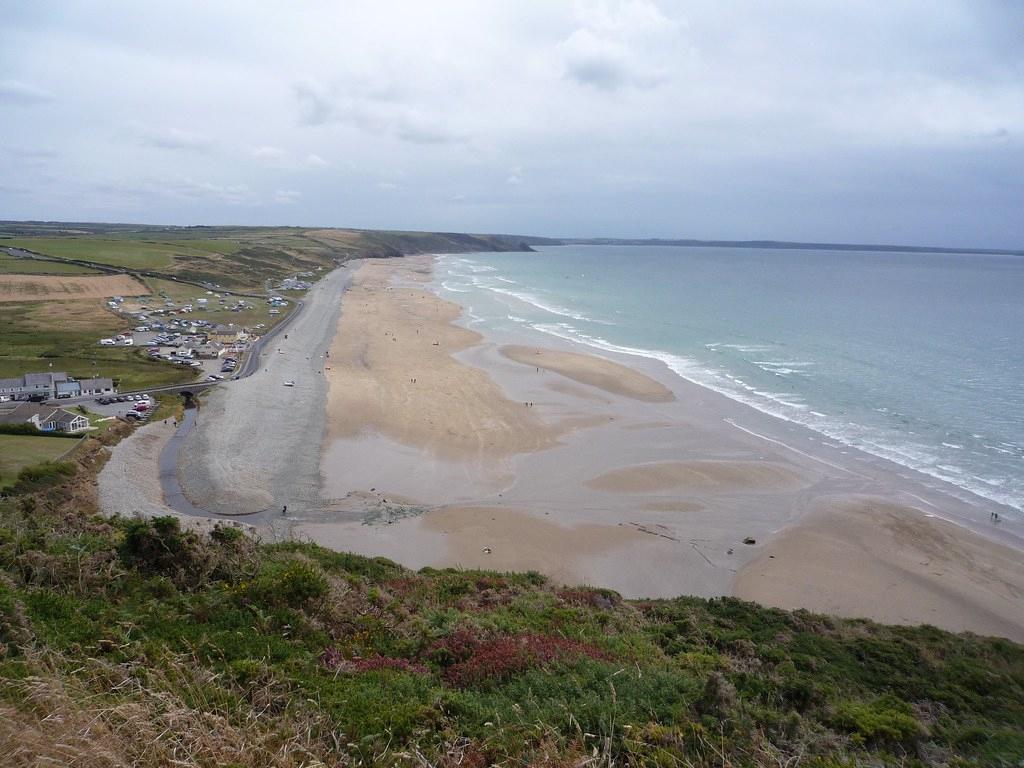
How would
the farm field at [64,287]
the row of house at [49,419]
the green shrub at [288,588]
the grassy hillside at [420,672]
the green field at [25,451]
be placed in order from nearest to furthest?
the grassy hillside at [420,672] → the green shrub at [288,588] → the green field at [25,451] → the row of house at [49,419] → the farm field at [64,287]

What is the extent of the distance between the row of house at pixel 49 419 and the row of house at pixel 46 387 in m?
2.73

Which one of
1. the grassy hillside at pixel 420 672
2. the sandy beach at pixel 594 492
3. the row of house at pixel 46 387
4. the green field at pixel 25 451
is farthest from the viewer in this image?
the row of house at pixel 46 387

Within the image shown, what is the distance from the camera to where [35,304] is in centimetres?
5300

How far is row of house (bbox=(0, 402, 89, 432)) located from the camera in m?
23.4

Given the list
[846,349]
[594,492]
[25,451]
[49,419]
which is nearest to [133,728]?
[594,492]

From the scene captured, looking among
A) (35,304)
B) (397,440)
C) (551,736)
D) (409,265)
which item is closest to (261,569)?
(551,736)

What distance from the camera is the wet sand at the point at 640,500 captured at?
15984 mm

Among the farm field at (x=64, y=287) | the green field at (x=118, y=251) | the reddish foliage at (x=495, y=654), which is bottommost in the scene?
the reddish foliage at (x=495, y=654)

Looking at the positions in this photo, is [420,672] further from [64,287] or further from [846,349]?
[64,287]

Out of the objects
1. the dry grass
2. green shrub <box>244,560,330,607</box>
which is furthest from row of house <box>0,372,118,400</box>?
the dry grass

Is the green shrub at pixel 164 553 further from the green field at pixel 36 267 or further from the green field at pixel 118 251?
the green field at pixel 118 251

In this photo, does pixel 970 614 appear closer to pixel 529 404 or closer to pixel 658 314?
pixel 529 404

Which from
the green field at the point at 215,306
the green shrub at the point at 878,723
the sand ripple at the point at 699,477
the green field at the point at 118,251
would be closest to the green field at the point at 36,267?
the green field at the point at 118,251

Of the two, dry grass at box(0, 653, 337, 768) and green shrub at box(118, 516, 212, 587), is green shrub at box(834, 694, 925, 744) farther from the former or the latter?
green shrub at box(118, 516, 212, 587)
